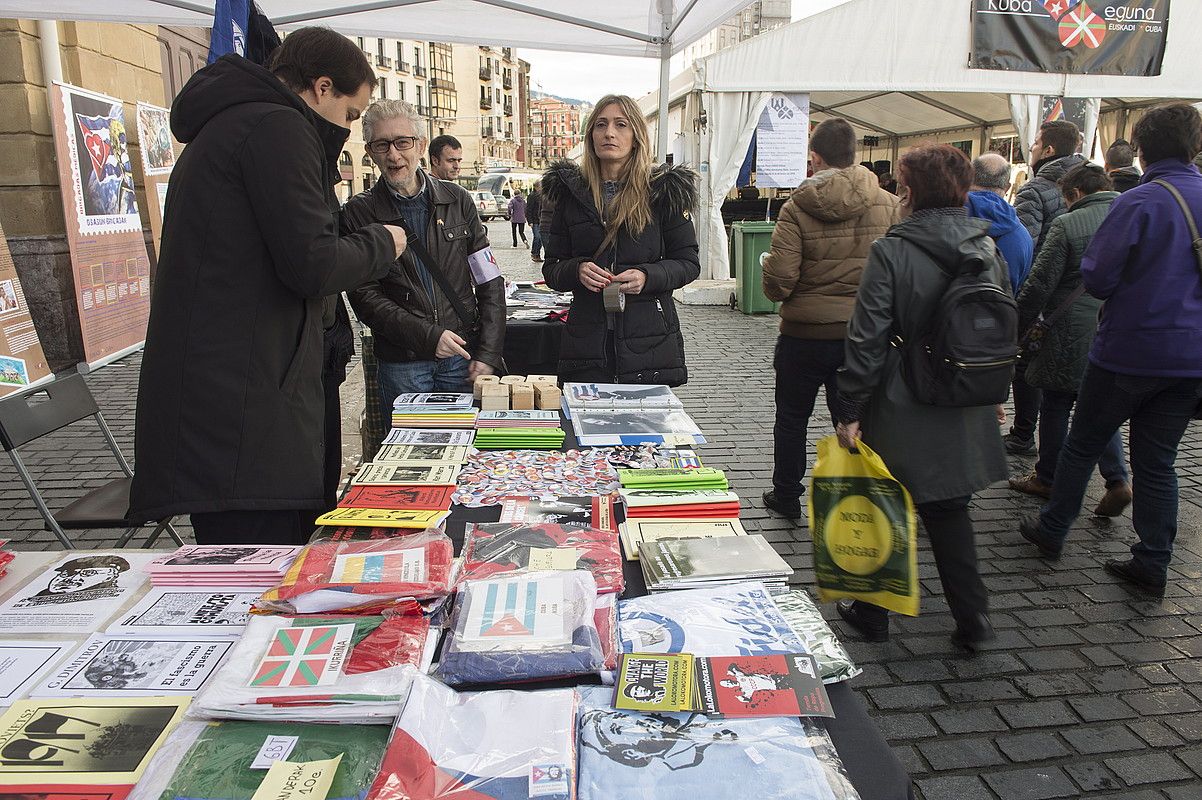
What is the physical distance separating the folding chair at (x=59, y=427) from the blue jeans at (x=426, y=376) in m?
0.94

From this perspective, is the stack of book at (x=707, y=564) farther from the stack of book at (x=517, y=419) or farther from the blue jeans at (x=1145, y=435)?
the blue jeans at (x=1145, y=435)

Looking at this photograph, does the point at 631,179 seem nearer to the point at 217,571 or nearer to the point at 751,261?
the point at 217,571

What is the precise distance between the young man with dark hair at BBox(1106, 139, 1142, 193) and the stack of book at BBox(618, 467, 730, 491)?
133 inches

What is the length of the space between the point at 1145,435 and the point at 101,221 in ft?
24.7

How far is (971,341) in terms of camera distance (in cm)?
244

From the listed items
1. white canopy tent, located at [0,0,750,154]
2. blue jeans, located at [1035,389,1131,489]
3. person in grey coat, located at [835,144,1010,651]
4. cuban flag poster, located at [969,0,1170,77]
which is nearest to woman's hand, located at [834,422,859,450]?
person in grey coat, located at [835,144,1010,651]

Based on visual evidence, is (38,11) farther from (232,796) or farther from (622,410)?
(232,796)

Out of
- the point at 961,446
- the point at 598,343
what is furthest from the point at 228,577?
the point at 961,446

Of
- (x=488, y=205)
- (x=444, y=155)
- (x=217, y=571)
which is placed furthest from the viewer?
(x=488, y=205)

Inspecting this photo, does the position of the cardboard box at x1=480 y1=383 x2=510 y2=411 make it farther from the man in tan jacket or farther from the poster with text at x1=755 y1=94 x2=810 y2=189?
the poster with text at x1=755 y1=94 x2=810 y2=189

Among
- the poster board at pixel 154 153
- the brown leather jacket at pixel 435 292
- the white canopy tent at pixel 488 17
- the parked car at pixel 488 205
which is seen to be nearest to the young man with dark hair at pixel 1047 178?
the white canopy tent at pixel 488 17

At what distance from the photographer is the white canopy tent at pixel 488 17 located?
435cm

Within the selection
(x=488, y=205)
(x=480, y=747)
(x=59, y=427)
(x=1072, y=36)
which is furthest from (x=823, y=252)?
(x=488, y=205)

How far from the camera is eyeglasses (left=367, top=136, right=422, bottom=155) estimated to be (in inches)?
112
